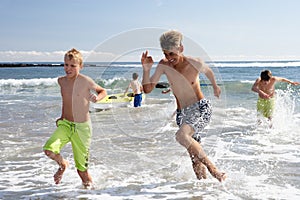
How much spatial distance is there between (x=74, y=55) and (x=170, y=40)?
3.51ft

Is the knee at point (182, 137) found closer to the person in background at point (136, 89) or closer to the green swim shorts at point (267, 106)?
the green swim shorts at point (267, 106)

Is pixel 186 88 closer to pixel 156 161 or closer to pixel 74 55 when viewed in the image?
pixel 74 55

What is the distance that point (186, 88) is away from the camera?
4.17m

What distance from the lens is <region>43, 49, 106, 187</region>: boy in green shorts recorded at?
13.4 feet

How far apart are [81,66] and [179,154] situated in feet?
7.84

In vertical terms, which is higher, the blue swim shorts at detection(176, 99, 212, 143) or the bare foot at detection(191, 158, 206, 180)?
the blue swim shorts at detection(176, 99, 212, 143)

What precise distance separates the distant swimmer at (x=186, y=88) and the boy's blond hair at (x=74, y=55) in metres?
0.75

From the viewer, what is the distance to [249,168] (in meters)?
5.02

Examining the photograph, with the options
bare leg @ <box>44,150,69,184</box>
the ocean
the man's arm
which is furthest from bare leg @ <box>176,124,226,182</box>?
bare leg @ <box>44,150,69,184</box>

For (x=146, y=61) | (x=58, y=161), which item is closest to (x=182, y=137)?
(x=146, y=61)

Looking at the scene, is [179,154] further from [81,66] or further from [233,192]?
[81,66]

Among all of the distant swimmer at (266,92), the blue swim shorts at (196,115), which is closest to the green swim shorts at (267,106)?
the distant swimmer at (266,92)

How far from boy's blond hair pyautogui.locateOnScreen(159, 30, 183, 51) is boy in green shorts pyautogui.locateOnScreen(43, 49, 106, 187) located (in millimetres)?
832

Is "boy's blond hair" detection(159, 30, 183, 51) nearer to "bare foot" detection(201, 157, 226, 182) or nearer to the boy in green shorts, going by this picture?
the boy in green shorts
